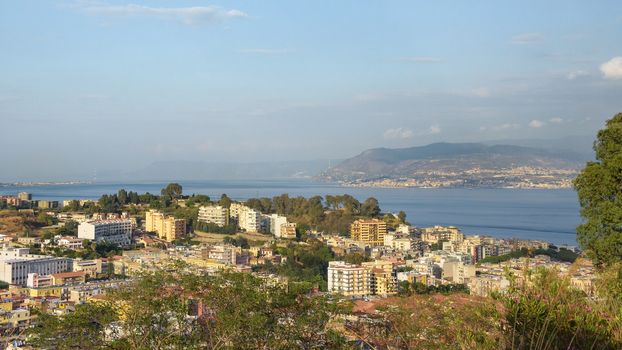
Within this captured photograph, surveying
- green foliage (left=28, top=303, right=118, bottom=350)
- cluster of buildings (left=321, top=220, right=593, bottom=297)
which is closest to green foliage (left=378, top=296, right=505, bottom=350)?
green foliage (left=28, top=303, right=118, bottom=350)

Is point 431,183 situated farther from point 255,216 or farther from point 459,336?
point 459,336

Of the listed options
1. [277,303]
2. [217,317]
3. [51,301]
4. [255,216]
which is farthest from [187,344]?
[255,216]

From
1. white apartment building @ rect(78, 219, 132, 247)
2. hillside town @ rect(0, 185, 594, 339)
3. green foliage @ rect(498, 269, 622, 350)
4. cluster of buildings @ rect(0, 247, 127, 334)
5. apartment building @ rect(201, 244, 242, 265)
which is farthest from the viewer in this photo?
white apartment building @ rect(78, 219, 132, 247)

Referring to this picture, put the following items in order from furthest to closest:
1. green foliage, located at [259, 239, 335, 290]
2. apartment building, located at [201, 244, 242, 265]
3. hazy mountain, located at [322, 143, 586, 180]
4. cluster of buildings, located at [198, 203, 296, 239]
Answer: hazy mountain, located at [322, 143, 586, 180], cluster of buildings, located at [198, 203, 296, 239], apartment building, located at [201, 244, 242, 265], green foliage, located at [259, 239, 335, 290]

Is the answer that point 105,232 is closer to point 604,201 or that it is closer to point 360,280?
point 360,280

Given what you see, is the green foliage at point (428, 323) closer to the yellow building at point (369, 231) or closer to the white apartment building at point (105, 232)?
the white apartment building at point (105, 232)

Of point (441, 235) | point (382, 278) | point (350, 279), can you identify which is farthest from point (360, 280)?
point (441, 235)

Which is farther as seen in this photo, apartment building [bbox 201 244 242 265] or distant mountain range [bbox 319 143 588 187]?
distant mountain range [bbox 319 143 588 187]

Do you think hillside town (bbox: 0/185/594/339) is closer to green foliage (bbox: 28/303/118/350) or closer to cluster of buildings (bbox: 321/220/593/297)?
cluster of buildings (bbox: 321/220/593/297)
